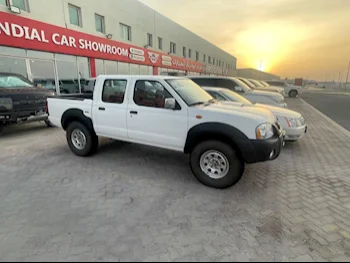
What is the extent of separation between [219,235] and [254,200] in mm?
1015

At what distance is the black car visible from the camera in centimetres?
628

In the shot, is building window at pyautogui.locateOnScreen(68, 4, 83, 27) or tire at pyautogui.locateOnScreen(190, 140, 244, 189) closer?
tire at pyautogui.locateOnScreen(190, 140, 244, 189)

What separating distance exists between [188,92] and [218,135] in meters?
1.11

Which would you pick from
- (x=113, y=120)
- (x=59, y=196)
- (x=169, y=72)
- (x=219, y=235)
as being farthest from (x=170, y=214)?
(x=169, y=72)

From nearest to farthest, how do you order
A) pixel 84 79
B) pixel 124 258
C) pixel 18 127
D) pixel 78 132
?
pixel 124 258 → pixel 78 132 → pixel 18 127 → pixel 84 79

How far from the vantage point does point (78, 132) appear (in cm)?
498

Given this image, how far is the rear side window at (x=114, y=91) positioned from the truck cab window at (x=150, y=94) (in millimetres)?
350

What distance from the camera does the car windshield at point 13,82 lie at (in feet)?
23.4

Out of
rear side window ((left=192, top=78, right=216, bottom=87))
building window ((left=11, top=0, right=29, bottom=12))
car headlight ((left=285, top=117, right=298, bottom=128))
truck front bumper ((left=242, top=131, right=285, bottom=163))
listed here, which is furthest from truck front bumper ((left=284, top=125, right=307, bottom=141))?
building window ((left=11, top=0, right=29, bottom=12))

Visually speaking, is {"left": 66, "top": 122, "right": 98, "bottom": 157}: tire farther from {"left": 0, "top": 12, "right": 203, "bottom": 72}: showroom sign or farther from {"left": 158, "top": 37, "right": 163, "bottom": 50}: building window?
{"left": 158, "top": 37, "right": 163, "bottom": 50}: building window

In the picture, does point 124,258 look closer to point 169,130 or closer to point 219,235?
point 219,235

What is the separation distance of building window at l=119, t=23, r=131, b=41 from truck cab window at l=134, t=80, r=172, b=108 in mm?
15567

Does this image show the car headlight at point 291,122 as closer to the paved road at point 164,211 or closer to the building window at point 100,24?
Answer: the paved road at point 164,211

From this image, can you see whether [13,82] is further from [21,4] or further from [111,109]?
[21,4]
